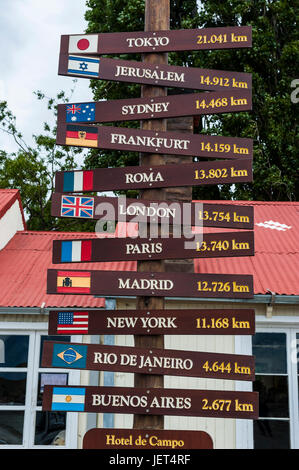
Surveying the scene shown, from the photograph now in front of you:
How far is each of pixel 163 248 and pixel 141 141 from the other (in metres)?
1.00

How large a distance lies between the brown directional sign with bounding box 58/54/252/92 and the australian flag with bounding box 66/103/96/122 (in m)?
0.27

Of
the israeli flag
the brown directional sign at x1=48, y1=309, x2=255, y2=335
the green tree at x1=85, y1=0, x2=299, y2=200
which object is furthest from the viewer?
the green tree at x1=85, y1=0, x2=299, y2=200

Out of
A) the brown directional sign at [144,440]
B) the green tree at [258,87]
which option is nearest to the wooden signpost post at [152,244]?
the brown directional sign at [144,440]

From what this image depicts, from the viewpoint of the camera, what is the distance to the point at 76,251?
4.82 meters

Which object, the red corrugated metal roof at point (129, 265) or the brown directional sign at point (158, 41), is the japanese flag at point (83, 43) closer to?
the brown directional sign at point (158, 41)

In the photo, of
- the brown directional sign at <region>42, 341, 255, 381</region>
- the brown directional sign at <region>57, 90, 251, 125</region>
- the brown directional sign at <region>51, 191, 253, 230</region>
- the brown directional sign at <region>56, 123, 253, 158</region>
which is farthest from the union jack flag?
the brown directional sign at <region>42, 341, 255, 381</region>

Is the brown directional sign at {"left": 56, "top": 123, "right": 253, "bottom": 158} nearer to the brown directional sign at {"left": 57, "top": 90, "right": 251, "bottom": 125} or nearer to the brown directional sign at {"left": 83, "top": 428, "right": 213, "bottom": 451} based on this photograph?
the brown directional sign at {"left": 57, "top": 90, "right": 251, "bottom": 125}

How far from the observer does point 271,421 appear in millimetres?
7668

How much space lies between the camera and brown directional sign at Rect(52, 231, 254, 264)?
4.73m

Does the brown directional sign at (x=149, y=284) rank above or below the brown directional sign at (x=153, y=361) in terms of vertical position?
above

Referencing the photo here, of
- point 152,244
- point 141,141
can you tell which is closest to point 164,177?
point 141,141

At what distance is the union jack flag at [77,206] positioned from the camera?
4781 mm

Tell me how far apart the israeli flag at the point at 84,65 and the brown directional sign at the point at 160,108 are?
0.93 feet

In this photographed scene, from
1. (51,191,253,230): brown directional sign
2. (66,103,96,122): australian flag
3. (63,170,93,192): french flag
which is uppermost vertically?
(66,103,96,122): australian flag
